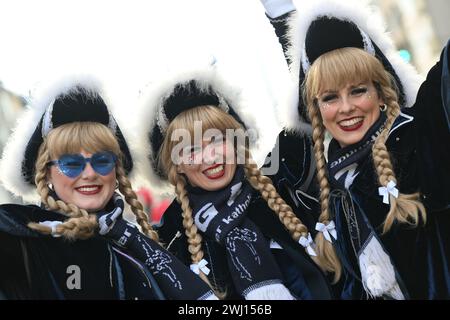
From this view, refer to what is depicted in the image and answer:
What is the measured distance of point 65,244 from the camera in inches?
117

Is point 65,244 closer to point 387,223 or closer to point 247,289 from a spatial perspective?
point 247,289

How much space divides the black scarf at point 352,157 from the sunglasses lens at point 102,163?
4.03 feet

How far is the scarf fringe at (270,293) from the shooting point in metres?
3.10

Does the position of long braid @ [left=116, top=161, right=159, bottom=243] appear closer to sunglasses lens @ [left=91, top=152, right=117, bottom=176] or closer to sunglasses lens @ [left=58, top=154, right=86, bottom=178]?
sunglasses lens @ [left=91, top=152, right=117, bottom=176]

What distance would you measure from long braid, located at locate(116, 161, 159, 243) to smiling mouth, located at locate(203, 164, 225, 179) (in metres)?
0.44

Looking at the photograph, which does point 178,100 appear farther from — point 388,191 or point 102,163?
point 388,191

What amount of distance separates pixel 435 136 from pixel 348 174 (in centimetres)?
54

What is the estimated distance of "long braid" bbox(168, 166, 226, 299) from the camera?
127 inches

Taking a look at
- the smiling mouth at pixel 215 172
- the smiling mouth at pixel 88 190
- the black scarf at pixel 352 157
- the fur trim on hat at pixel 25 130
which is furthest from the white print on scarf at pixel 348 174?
the fur trim on hat at pixel 25 130

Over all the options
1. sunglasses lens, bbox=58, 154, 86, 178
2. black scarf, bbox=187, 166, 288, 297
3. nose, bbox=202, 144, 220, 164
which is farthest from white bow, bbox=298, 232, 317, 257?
sunglasses lens, bbox=58, 154, 86, 178

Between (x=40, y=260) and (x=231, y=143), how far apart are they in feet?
4.10

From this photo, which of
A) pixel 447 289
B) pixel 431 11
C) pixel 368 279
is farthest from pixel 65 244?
pixel 431 11

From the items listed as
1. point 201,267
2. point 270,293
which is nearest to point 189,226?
A: point 201,267

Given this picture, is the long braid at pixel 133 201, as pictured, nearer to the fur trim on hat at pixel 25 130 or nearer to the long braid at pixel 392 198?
the fur trim on hat at pixel 25 130
